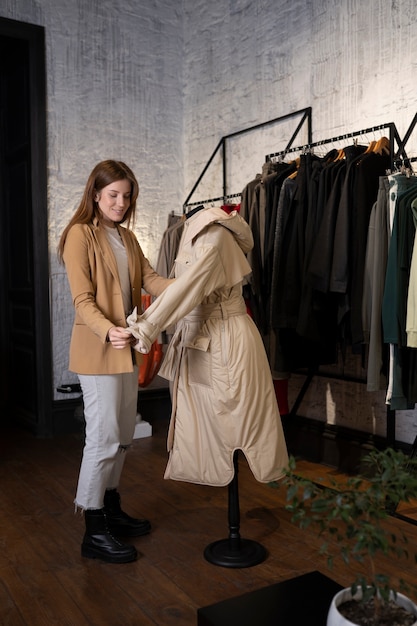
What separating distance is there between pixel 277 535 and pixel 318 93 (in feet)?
8.53

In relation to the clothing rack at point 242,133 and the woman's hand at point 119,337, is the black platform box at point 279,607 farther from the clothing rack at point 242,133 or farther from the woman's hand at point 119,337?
the clothing rack at point 242,133

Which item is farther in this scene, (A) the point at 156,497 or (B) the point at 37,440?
(B) the point at 37,440

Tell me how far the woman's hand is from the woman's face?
0.49 meters

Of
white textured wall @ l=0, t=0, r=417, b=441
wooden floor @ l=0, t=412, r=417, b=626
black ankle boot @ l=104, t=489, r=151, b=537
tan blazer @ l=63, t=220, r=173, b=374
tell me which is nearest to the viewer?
wooden floor @ l=0, t=412, r=417, b=626

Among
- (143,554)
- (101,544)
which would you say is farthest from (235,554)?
(101,544)

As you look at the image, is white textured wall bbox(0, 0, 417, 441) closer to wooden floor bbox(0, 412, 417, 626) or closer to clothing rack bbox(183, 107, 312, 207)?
clothing rack bbox(183, 107, 312, 207)

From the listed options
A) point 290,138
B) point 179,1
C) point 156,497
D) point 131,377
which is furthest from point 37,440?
point 179,1

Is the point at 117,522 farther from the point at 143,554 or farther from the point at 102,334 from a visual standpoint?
the point at 102,334

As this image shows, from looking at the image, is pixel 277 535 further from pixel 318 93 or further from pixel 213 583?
pixel 318 93

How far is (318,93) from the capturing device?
3.77 m

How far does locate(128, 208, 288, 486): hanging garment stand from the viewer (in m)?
2.21

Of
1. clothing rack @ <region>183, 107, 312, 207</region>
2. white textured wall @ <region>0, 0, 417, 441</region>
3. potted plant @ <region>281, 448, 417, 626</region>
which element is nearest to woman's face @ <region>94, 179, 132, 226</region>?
potted plant @ <region>281, 448, 417, 626</region>

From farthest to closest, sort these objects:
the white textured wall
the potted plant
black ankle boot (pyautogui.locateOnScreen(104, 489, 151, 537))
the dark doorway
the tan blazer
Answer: the dark doorway < the white textured wall < black ankle boot (pyautogui.locateOnScreen(104, 489, 151, 537)) < the tan blazer < the potted plant

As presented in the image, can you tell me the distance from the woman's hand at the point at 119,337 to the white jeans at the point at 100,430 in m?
0.19
